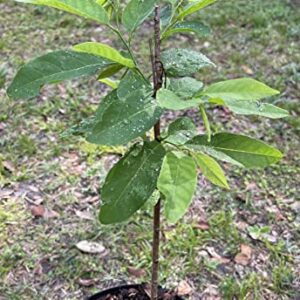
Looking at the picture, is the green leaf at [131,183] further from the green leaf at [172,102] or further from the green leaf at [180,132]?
the green leaf at [172,102]

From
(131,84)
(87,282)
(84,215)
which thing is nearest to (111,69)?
(131,84)

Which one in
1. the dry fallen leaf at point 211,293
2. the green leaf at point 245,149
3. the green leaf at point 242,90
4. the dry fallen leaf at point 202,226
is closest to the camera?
the green leaf at point 242,90

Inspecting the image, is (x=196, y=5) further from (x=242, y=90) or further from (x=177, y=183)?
(x=177, y=183)

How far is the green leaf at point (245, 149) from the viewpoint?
85 centimetres

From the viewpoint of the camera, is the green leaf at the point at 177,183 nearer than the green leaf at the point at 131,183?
Yes

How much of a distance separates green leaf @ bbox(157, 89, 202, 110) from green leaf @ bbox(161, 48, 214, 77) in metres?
0.15

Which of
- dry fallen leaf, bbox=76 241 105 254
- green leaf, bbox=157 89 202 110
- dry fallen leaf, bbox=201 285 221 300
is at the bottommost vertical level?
dry fallen leaf, bbox=201 285 221 300

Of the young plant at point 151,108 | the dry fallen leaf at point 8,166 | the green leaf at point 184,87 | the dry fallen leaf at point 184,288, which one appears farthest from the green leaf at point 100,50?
the dry fallen leaf at point 8,166

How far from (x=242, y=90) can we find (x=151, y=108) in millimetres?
159

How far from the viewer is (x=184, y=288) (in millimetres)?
1576

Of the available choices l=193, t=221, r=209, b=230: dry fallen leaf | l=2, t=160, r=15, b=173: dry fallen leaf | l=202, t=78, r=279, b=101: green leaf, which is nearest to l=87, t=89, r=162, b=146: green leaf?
l=202, t=78, r=279, b=101: green leaf

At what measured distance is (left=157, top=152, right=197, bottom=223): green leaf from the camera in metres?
0.75

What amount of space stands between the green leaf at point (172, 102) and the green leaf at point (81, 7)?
16 centimetres

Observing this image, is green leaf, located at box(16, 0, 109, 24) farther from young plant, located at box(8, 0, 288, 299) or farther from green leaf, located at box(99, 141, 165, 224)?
green leaf, located at box(99, 141, 165, 224)
